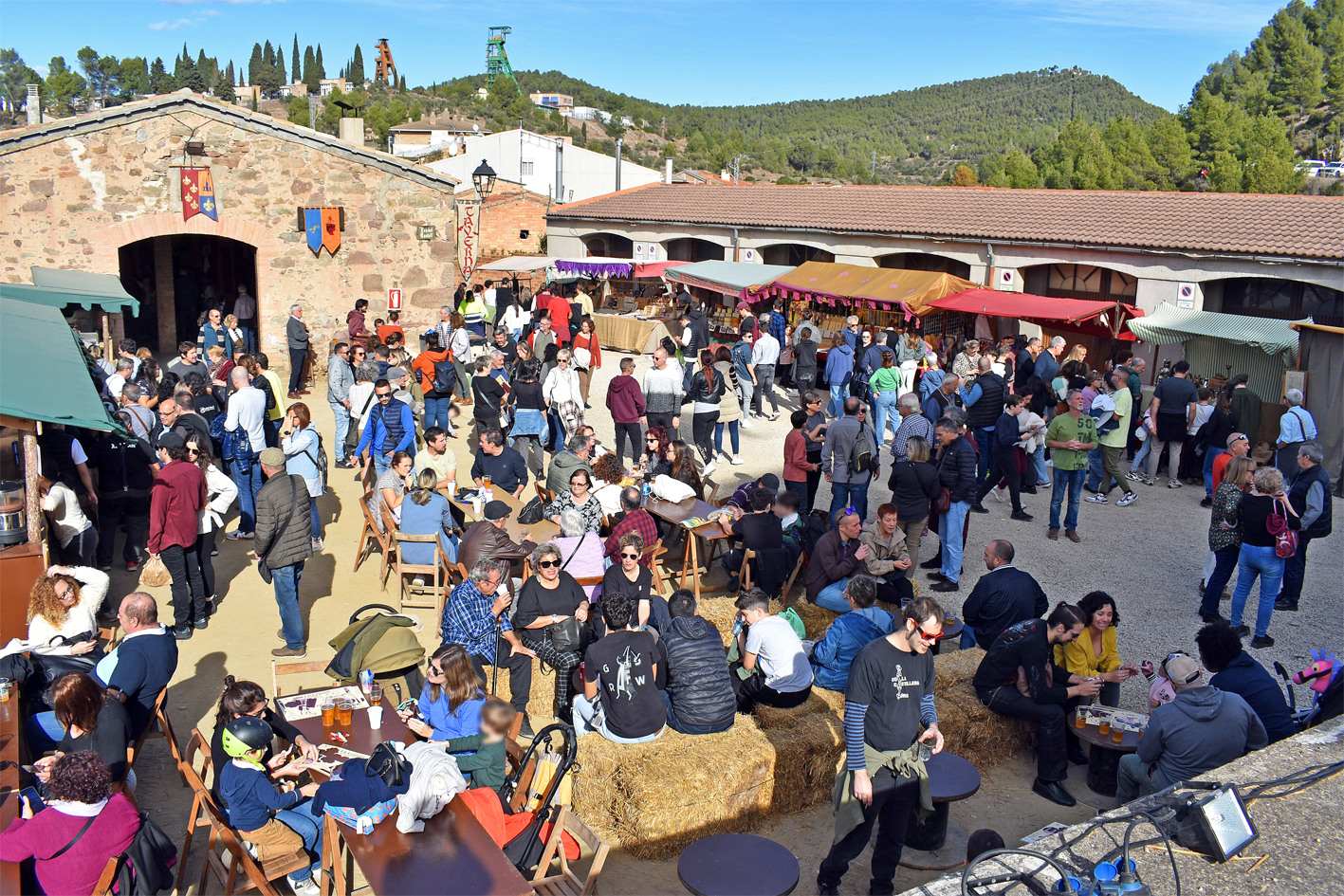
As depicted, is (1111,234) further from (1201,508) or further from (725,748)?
(725,748)

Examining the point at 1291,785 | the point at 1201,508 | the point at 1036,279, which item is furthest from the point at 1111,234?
the point at 1291,785

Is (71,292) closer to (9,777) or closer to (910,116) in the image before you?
(9,777)

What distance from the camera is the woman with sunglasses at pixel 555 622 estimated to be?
19.7 feet

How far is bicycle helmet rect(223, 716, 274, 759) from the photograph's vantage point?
172 inches

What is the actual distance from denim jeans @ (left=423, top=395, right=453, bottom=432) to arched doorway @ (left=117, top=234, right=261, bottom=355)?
26.5 feet

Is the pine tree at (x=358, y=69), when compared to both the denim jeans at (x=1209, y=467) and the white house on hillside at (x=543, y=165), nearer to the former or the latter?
the white house on hillside at (x=543, y=165)

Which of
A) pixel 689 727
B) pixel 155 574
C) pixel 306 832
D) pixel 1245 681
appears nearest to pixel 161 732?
pixel 306 832

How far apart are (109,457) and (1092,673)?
784 cm

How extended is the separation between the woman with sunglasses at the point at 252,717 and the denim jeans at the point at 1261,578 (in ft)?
21.6

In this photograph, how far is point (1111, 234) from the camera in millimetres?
17703

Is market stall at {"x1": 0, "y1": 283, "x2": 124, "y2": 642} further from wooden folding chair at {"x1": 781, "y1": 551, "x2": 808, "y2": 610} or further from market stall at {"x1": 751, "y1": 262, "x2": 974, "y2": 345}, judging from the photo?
market stall at {"x1": 751, "y1": 262, "x2": 974, "y2": 345}

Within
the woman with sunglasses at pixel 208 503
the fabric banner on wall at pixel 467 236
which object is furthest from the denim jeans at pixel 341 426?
the fabric banner on wall at pixel 467 236

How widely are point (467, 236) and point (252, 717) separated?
2544 cm

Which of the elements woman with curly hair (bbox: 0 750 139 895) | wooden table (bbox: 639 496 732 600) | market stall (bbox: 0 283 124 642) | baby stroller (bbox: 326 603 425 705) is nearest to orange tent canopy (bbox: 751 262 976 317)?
wooden table (bbox: 639 496 732 600)
